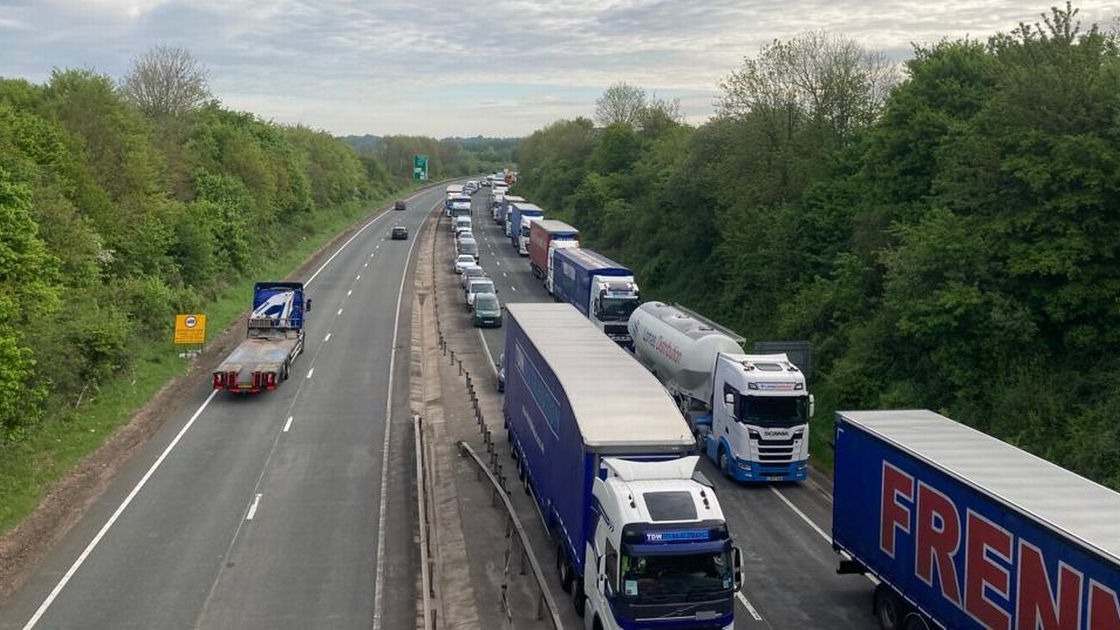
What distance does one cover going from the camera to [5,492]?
74.9 feet

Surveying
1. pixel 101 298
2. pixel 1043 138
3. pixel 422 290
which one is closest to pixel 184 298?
pixel 101 298

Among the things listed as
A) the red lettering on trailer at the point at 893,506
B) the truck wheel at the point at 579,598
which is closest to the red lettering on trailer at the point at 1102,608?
the red lettering on trailer at the point at 893,506

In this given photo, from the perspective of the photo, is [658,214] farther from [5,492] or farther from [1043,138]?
[5,492]

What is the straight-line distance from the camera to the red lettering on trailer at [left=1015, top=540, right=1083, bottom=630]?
39.2 feet

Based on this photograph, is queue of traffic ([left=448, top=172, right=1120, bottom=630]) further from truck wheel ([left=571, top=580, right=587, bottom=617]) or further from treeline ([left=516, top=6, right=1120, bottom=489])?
treeline ([left=516, top=6, right=1120, bottom=489])

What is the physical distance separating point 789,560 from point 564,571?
544 centimetres

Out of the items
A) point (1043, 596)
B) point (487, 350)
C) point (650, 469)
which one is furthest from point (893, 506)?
point (487, 350)

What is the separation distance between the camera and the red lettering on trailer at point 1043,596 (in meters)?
11.9

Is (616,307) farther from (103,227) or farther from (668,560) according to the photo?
(668,560)

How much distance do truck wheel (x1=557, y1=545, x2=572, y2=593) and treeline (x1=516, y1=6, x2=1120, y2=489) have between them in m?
11.8

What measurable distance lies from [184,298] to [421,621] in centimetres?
3385

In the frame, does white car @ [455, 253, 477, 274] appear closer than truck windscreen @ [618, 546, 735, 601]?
No

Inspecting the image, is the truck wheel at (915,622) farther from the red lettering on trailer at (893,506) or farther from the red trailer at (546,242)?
the red trailer at (546,242)

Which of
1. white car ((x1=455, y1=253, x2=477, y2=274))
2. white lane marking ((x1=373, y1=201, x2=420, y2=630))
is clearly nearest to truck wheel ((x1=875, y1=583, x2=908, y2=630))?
white lane marking ((x1=373, y1=201, x2=420, y2=630))
